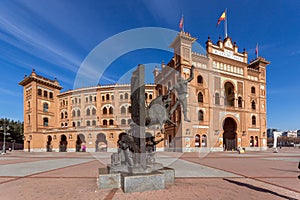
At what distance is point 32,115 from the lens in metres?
46.2

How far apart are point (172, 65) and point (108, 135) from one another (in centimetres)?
1999

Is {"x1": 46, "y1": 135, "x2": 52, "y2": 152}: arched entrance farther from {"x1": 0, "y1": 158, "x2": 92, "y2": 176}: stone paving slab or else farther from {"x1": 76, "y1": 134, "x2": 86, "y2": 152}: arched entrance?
{"x1": 0, "y1": 158, "x2": 92, "y2": 176}: stone paving slab

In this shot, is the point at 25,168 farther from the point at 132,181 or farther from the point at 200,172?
the point at 200,172

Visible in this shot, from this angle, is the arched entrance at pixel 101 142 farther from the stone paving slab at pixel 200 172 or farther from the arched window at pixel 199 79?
the stone paving slab at pixel 200 172

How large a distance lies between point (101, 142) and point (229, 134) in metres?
28.5

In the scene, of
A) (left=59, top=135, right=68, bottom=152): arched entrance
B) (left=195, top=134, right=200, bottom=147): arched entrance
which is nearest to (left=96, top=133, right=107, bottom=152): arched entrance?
(left=59, top=135, right=68, bottom=152): arched entrance

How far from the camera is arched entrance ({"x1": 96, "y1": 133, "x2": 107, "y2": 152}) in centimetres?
4266

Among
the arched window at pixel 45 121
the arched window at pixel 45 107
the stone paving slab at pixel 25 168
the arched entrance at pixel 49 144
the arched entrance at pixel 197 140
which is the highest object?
the arched window at pixel 45 107

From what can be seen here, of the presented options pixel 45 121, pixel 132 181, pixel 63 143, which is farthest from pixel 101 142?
pixel 132 181

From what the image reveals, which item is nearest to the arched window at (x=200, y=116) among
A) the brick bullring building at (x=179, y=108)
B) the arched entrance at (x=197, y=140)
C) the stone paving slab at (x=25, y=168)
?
the brick bullring building at (x=179, y=108)

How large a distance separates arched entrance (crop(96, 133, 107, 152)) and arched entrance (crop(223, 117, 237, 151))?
26429mm

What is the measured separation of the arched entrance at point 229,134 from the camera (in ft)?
132

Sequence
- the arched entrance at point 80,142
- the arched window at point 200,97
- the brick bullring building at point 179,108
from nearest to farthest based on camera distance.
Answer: the brick bullring building at point 179,108 < the arched window at point 200,97 < the arched entrance at point 80,142

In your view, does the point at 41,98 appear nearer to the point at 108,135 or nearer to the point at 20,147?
the point at 108,135
